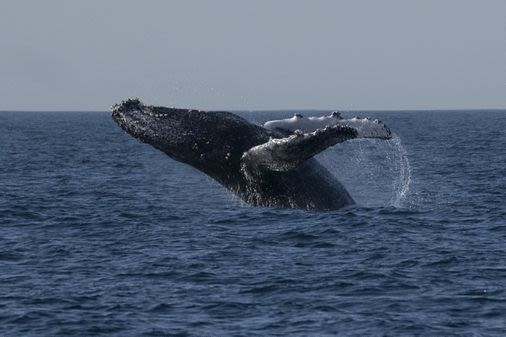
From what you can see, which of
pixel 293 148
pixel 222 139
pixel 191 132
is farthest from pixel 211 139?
pixel 293 148

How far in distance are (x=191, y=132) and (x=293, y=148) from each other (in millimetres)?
2349

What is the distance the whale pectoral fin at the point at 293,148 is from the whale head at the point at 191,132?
1.43ft

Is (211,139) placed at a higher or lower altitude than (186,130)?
lower

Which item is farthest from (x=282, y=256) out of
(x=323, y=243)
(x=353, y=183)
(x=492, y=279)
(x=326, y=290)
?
(x=353, y=183)

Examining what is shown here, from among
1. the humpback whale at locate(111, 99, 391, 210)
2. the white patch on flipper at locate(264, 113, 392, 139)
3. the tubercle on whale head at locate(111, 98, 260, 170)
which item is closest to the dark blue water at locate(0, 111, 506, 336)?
the humpback whale at locate(111, 99, 391, 210)

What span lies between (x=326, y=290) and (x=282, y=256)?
8.46 feet

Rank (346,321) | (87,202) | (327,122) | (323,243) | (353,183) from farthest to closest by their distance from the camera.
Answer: (353,183), (87,202), (323,243), (327,122), (346,321)

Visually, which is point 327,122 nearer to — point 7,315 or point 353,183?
point 7,315

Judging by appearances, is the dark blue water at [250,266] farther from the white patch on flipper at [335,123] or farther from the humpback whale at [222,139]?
the white patch on flipper at [335,123]

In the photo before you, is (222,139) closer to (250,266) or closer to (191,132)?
(191,132)

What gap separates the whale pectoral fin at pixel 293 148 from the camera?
15.2m

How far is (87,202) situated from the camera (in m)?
28.4

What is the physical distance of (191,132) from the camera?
17562mm

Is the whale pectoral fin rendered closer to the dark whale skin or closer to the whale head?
the dark whale skin
